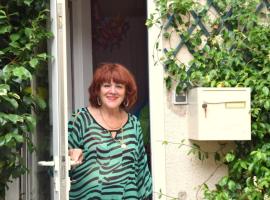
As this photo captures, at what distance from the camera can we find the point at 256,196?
9.84ft

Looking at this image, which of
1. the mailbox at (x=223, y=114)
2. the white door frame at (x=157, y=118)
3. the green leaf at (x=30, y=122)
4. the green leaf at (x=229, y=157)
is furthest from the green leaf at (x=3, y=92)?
the green leaf at (x=229, y=157)

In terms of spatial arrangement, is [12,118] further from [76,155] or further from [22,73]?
[76,155]

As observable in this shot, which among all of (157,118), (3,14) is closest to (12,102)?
(3,14)

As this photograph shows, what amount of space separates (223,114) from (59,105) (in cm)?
101

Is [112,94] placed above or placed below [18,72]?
below

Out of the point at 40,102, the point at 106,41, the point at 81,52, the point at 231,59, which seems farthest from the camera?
the point at 106,41

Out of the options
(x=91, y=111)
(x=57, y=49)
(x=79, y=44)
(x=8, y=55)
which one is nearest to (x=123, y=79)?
(x=91, y=111)

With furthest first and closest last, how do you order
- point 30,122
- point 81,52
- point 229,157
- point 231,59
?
point 81,52 < point 231,59 < point 229,157 < point 30,122

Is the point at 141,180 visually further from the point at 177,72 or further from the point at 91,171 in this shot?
the point at 177,72

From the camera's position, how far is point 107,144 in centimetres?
289

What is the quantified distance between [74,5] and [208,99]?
5.86 feet

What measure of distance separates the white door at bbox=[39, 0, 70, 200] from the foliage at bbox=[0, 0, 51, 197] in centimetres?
9

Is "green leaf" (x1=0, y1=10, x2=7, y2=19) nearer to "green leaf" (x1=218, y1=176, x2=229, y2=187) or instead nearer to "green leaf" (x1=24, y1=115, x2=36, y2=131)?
"green leaf" (x1=24, y1=115, x2=36, y2=131)

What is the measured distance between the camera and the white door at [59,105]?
2.61m
